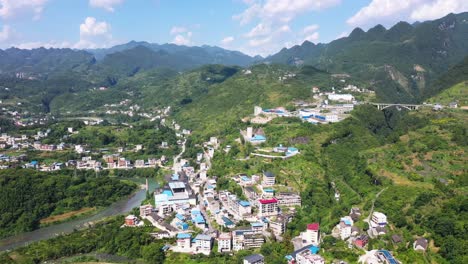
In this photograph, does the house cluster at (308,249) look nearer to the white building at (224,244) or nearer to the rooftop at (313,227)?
the rooftop at (313,227)

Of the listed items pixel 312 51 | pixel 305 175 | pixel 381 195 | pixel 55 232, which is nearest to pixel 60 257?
pixel 55 232

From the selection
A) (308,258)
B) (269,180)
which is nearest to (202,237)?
(308,258)

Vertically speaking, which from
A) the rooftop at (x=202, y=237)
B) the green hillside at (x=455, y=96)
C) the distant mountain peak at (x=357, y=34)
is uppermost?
the distant mountain peak at (x=357, y=34)

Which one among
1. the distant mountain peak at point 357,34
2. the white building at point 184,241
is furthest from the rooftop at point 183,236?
the distant mountain peak at point 357,34

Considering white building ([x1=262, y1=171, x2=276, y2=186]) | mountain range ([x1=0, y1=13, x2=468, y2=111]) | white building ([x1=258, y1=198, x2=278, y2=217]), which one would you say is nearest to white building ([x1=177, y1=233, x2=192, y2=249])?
white building ([x1=258, y1=198, x2=278, y2=217])

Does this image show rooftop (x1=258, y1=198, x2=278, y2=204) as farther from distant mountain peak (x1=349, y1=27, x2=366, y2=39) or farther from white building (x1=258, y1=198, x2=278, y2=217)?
distant mountain peak (x1=349, y1=27, x2=366, y2=39)

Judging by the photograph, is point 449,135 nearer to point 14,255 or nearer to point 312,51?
point 14,255

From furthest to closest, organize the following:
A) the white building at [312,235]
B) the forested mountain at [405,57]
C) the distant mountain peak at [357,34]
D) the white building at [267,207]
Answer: the distant mountain peak at [357,34] < the forested mountain at [405,57] < the white building at [267,207] < the white building at [312,235]
